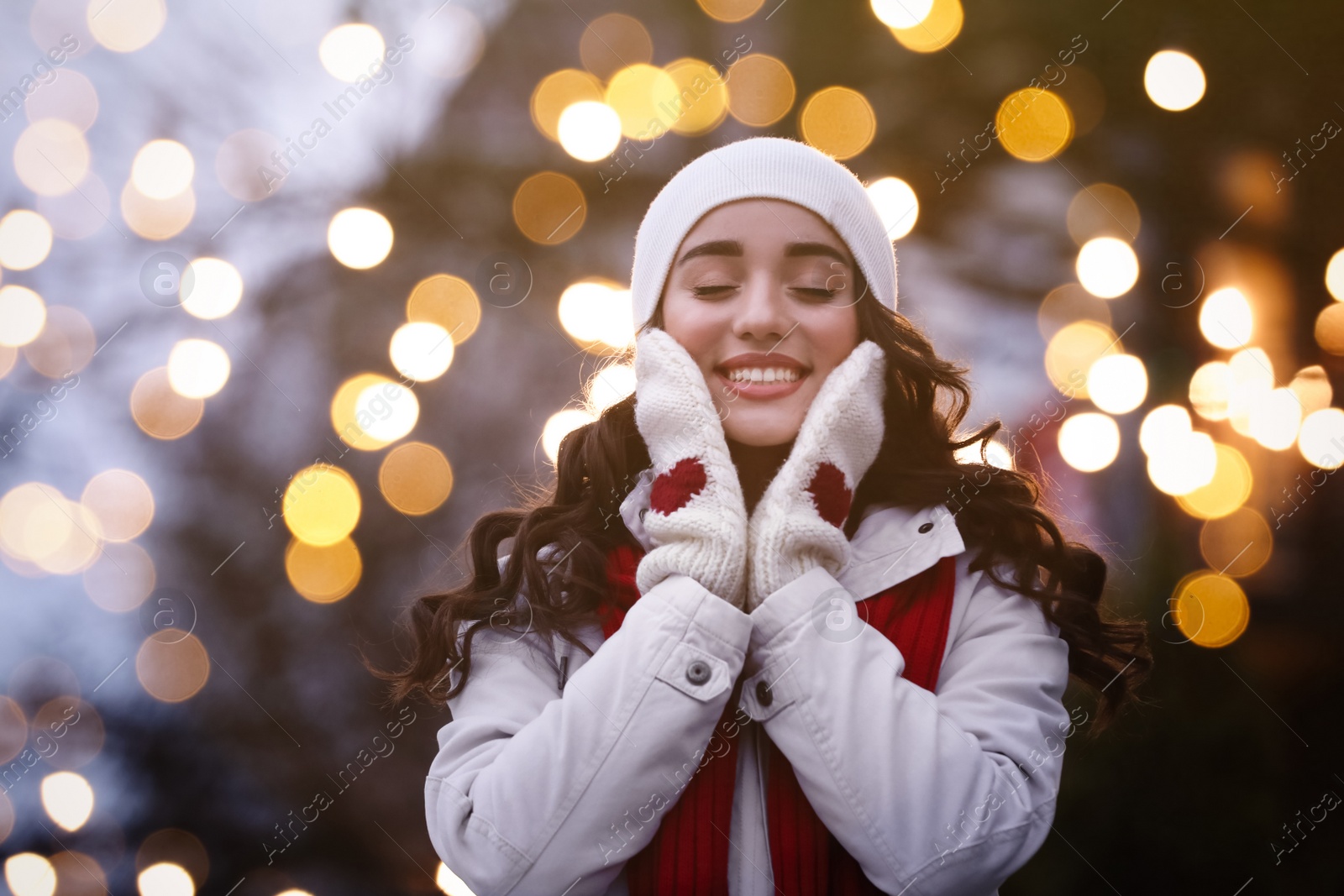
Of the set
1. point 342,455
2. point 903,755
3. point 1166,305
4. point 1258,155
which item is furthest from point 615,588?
point 1258,155

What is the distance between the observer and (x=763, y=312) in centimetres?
111

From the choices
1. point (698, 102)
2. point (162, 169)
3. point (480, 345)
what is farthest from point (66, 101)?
point (698, 102)

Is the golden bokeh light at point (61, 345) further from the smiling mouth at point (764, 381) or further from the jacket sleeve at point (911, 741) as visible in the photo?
the jacket sleeve at point (911, 741)

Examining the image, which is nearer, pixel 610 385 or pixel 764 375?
pixel 764 375

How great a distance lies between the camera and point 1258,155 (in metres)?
1.93

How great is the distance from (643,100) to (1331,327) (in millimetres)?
1863

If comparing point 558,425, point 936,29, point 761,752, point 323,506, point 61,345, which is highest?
point 936,29

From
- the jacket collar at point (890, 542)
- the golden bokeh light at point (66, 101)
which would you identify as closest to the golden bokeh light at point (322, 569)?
the golden bokeh light at point (66, 101)

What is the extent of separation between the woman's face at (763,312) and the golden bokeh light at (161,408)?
67.9 inches

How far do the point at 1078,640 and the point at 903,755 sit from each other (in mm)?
391

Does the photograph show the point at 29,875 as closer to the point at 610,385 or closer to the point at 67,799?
the point at 67,799

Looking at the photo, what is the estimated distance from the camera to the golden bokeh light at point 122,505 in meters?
2.19

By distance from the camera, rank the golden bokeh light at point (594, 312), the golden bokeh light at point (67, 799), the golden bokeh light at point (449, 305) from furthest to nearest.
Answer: the golden bokeh light at point (449, 305) < the golden bokeh light at point (67, 799) < the golden bokeh light at point (594, 312)

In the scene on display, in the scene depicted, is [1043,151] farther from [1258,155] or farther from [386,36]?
[386,36]
